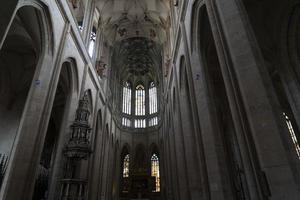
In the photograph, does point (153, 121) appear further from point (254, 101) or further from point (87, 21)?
point (254, 101)

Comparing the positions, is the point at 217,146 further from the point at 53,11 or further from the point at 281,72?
the point at 53,11

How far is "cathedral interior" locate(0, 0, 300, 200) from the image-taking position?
14.8 feet

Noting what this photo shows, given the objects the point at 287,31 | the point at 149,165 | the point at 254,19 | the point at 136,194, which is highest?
Result: the point at 254,19

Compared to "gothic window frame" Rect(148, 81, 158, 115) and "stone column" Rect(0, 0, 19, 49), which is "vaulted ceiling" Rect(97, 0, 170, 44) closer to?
"gothic window frame" Rect(148, 81, 158, 115)

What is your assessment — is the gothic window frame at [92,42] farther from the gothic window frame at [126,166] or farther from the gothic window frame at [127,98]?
the gothic window frame at [126,166]

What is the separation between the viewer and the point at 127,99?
2936 centimetres

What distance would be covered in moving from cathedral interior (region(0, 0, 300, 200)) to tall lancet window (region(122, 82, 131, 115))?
24.8 ft

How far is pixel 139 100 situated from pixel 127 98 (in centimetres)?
180

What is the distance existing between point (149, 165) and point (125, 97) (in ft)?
32.8

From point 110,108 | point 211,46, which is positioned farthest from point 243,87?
point 110,108

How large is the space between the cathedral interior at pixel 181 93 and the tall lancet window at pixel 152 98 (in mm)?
8837

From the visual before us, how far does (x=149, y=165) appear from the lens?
25.5 meters

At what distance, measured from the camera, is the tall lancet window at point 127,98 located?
94.2 feet

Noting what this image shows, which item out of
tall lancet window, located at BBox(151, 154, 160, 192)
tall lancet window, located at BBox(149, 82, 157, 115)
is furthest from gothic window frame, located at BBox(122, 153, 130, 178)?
tall lancet window, located at BBox(149, 82, 157, 115)
